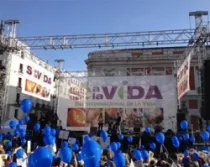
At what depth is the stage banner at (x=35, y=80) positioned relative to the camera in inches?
794

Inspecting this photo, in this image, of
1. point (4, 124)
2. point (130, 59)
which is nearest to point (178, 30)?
point (4, 124)

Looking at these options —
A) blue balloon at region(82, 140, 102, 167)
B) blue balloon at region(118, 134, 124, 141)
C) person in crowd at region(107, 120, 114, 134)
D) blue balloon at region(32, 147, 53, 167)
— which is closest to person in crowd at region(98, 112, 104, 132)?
person in crowd at region(107, 120, 114, 134)

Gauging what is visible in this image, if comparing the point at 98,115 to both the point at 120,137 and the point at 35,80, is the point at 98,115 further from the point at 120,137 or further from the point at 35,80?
the point at 35,80

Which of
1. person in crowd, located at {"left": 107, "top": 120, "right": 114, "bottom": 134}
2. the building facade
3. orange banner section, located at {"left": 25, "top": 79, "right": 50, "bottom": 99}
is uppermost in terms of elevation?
the building facade

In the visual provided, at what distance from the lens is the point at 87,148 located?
13.4 ft

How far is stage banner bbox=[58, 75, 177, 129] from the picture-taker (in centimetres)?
1970

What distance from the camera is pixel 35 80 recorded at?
21.0 m

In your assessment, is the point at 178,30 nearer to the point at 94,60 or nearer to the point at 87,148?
the point at 87,148

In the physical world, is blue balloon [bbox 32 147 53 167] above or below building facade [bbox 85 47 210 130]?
below

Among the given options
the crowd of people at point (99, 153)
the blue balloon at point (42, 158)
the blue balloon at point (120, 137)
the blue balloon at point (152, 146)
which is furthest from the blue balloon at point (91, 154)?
the blue balloon at point (120, 137)

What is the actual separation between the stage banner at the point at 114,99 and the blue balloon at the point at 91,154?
15807 mm

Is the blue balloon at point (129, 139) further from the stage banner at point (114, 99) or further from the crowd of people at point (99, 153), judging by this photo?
the stage banner at point (114, 99)

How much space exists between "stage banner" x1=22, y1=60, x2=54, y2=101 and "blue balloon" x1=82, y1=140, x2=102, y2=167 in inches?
648

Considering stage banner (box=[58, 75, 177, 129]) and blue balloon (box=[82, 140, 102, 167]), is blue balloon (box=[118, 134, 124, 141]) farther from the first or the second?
blue balloon (box=[82, 140, 102, 167])
